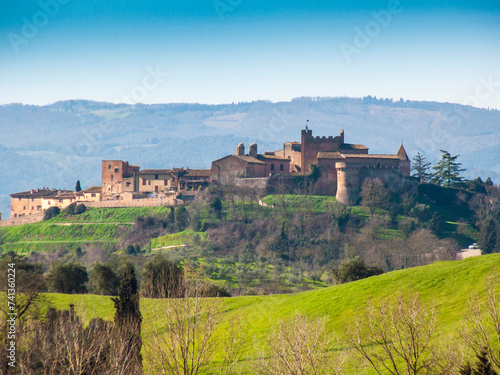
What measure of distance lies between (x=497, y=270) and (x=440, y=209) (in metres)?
64.4

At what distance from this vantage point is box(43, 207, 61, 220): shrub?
111044 millimetres

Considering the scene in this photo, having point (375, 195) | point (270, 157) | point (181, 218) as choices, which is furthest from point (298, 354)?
point (270, 157)

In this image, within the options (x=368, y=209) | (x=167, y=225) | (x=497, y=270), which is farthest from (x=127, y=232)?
(x=497, y=270)

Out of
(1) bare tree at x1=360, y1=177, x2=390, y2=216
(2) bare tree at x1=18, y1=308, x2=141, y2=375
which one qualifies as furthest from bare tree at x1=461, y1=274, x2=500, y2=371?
(1) bare tree at x1=360, y1=177, x2=390, y2=216

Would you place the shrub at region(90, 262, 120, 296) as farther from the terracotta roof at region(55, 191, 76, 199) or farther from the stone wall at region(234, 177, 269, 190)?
the terracotta roof at region(55, 191, 76, 199)

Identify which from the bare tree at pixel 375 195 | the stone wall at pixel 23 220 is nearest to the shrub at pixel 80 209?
the stone wall at pixel 23 220

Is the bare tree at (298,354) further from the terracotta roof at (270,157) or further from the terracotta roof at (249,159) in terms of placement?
the terracotta roof at (270,157)

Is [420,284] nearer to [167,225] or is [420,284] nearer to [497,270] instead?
[497,270]

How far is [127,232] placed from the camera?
333ft

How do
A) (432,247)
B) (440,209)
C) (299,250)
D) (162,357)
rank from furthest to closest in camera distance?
(440,209) → (299,250) → (432,247) → (162,357)

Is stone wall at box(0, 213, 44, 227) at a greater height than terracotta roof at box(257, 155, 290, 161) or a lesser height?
lesser

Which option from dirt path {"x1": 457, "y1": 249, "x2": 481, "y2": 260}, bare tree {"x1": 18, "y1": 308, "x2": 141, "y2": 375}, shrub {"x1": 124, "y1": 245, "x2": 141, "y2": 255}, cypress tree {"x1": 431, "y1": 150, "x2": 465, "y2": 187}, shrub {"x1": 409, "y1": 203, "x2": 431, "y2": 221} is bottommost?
shrub {"x1": 124, "y1": 245, "x2": 141, "y2": 255}

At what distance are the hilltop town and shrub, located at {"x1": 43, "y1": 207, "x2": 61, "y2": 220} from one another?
1.73 meters

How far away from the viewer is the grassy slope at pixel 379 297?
35312mm
